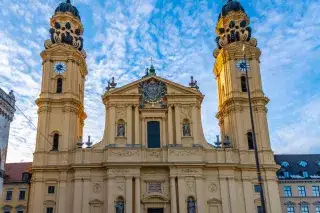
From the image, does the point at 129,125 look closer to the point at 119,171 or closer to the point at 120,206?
the point at 119,171

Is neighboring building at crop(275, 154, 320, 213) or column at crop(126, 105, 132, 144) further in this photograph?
neighboring building at crop(275, 154, 320, 213)

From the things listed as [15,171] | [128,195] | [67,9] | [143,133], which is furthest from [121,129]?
[67,9]

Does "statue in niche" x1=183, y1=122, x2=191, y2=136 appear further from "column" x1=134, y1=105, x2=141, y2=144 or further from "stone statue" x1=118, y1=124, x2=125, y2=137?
"stone statue" x1=118, y1=124, x2=125, y2=137

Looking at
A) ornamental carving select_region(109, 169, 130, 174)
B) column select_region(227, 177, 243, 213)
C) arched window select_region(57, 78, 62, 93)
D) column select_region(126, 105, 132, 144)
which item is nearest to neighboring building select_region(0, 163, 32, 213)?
arched window select_region(57, 78, 62, 93)

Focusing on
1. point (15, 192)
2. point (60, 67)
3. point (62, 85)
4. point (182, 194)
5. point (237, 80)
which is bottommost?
point (182, 194)

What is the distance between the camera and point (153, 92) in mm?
43344

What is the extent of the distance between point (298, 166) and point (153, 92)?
2090cm

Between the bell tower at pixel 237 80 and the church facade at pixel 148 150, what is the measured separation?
4.6 inches

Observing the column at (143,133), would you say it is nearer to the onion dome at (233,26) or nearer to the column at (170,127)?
→ the column at (170,127)

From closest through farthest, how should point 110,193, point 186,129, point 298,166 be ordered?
point 110,193, point 186,129, point 298,166

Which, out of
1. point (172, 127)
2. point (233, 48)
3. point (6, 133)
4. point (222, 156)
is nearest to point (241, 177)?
point (222, 156)

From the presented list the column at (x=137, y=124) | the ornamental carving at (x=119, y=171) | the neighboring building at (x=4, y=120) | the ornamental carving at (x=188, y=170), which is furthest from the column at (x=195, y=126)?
the neighboring building at (x=4, y=120)

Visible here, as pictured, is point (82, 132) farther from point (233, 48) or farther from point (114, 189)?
point (233, 48)

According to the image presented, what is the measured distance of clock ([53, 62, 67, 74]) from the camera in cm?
4484
